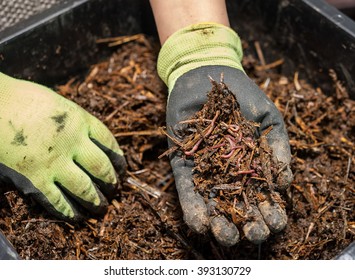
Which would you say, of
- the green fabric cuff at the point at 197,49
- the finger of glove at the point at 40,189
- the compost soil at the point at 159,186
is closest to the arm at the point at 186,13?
the green fabric cuff at the point at 197,49

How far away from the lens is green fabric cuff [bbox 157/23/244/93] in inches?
81.4

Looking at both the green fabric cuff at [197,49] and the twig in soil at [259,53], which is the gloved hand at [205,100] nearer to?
the green fabric cuff at [197,49]

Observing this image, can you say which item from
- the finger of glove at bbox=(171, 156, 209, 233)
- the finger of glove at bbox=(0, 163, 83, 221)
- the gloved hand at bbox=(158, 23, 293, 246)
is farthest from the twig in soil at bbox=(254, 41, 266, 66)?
the finger of glove at bbox=(0, 163, 83, 221)

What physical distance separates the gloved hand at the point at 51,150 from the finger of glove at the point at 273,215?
0.61m

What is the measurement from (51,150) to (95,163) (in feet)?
0.55

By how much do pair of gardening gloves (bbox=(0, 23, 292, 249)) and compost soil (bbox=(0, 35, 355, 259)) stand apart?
109 mm

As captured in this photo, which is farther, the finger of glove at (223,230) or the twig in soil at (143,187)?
the twig in soil at (143,187)

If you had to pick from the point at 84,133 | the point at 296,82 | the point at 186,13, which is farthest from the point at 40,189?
the point at 296,82

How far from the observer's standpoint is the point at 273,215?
177 cm

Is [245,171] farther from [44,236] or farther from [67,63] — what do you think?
[67,63]

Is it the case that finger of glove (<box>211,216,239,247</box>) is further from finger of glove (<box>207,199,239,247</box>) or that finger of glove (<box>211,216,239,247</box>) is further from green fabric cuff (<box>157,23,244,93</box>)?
green fabric cuff (<box>157,23,244,93</box>)

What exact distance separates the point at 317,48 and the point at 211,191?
955mm

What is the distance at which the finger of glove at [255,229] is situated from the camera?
69.1 inches
